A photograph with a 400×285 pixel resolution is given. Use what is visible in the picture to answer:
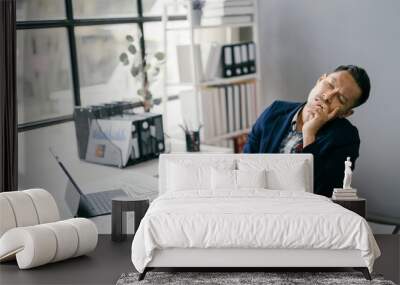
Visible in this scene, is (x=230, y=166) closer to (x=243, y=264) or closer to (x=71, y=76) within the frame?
(x=243, y=264)

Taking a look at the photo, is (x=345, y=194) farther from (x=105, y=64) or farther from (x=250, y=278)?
(x=105, y=64)

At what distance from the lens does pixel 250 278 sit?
183 inches

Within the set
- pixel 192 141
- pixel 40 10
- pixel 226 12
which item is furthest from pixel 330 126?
pixel 40 10

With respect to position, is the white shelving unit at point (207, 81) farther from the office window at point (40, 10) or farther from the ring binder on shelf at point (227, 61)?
the office window at point (40, 10)

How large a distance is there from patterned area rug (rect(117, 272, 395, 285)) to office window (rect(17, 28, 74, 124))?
2.04 metres

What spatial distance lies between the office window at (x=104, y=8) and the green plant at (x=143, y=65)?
26 cm

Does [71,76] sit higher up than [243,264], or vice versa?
[71,76]

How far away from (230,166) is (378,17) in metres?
2.05

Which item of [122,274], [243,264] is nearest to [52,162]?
[122,274]

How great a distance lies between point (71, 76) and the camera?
6.55m

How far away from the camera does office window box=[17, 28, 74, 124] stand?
621 cm

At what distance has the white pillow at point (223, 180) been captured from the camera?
541cm

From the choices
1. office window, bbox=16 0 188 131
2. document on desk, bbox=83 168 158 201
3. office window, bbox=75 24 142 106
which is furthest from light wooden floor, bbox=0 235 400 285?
office window, bbox=75 24 142 106

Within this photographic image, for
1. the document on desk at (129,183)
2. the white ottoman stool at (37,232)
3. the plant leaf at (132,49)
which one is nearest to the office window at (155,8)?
the plant leaf at (132,49)
